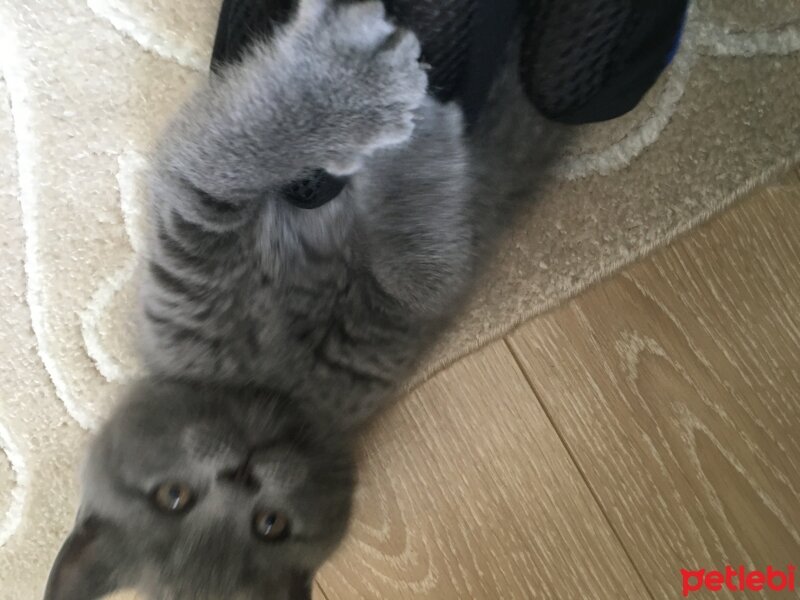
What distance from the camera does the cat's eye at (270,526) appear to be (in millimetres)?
599

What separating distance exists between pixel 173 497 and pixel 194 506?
2cm

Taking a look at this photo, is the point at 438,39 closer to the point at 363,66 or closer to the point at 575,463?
the point at 363,66

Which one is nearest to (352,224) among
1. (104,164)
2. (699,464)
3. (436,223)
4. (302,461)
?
(436,223)

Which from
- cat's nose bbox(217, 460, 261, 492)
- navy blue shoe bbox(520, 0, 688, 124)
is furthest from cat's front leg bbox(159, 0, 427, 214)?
cat's nose bbox(217, 460, 261, 492)

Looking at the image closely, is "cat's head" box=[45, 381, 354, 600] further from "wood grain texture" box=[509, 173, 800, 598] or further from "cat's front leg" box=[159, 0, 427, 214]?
"wood grain texture" box=[509, 173, 800, 598]

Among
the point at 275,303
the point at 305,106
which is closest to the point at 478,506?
the point at 275,303

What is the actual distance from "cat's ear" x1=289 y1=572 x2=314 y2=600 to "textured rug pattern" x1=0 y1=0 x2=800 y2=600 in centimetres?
28

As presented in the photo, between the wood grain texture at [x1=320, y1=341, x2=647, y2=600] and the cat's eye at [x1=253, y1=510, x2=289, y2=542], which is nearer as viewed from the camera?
the cat's eye at [x1=253, y1=510, x2=289, y2=542]

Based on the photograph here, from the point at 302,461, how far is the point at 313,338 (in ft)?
0.37

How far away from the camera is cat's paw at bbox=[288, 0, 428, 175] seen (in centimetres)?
58

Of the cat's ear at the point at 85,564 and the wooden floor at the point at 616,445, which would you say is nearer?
the cat's ear at the point at 85,564

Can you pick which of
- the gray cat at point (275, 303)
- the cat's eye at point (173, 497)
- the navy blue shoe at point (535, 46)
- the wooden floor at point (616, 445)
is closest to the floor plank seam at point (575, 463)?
the wooden floor at point (616, 445)

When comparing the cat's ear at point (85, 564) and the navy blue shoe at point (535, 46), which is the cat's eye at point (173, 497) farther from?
the navy blue shoe at point (535, 46)

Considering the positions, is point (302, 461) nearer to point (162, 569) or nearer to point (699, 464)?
point (162, 569)
